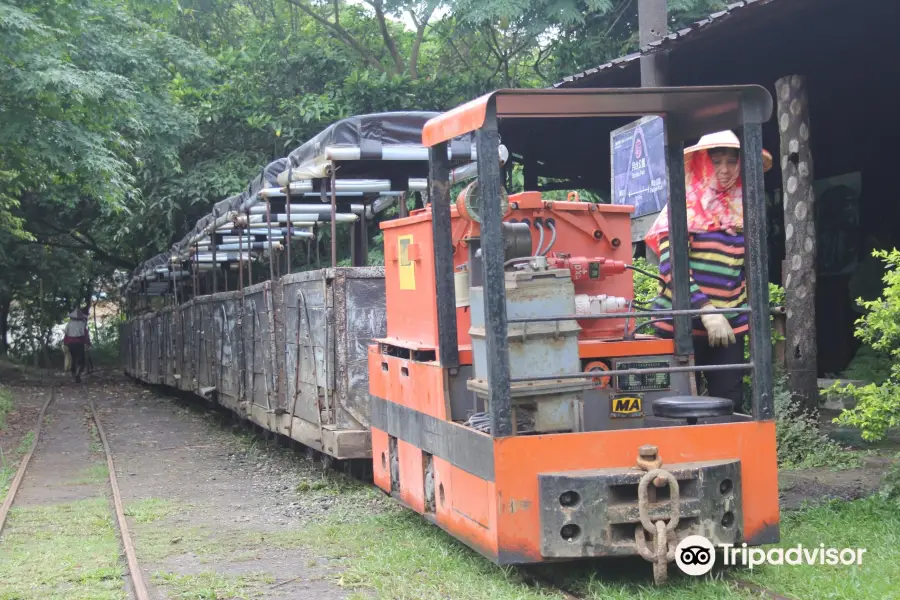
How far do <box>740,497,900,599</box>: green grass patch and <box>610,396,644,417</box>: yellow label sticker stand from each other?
3.28ft

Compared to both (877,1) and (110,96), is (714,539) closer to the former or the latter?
(877,1)

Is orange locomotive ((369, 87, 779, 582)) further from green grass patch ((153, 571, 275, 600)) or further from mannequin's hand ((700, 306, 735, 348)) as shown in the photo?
green grass patch ((153, 571, 275, 600))

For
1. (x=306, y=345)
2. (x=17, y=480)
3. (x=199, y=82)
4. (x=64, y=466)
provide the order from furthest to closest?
1. (x=199, y=82)
2. (x=64, y=466)
3. (x=17, y=480)
4. (x=306, y=345)

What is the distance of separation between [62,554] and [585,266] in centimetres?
387

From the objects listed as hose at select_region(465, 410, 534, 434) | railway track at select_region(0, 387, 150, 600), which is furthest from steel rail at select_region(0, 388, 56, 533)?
hose at select_region(465, 410, 534, 434)

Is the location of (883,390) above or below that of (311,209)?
below

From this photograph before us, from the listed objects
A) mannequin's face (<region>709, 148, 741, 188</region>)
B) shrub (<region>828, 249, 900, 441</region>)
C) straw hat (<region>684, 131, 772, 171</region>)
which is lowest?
shrub (<region>828, 249, 900, 441</region>)

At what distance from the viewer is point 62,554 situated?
22.8ft

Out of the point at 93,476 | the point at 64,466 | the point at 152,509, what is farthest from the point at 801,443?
the point at 64,466

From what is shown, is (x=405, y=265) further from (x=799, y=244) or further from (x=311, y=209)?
(x=311, y=209)

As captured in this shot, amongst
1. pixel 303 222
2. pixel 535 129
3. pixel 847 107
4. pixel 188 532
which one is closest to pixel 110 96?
pixel 303 222

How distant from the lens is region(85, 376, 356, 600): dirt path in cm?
602

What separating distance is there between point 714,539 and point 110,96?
37.7 ft

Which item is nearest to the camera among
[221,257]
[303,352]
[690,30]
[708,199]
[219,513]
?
[708,199]
